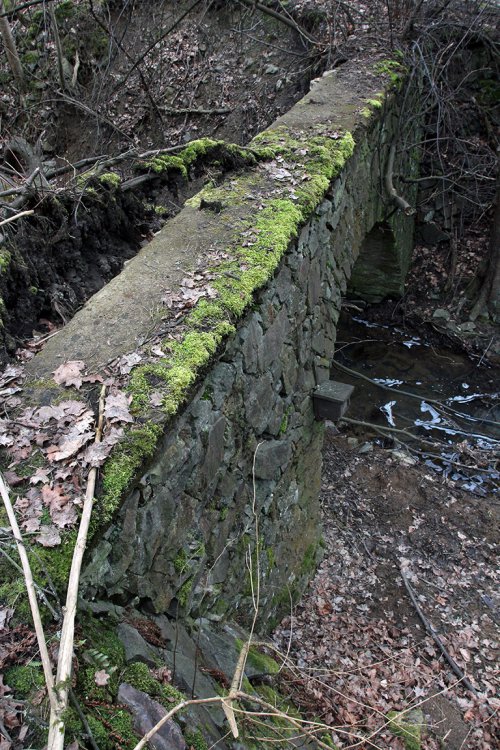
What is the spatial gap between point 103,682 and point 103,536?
1.50 ft

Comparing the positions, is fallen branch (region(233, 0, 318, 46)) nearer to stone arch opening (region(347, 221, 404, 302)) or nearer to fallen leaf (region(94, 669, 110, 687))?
stone arch opening (region(347, 221, 404, 302))

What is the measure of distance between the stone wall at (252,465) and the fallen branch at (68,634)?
0.15 m

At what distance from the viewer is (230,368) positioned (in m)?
2.63

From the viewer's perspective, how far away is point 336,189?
4086 millimetres

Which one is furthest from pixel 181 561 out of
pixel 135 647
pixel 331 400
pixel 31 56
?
pixel 31 56

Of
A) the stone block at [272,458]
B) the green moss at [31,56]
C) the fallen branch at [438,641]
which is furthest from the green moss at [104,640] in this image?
the green moss at [31,56]

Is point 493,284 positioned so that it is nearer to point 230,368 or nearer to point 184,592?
point 230,368

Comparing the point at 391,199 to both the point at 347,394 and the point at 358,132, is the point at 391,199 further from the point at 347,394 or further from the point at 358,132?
the point at 347,394

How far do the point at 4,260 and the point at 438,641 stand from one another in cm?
403

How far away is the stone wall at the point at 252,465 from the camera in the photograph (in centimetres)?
210

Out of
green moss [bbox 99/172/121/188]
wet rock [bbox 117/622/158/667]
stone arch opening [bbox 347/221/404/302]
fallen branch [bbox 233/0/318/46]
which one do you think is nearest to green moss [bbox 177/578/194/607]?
wet rock [bbox 117/622/158/667]

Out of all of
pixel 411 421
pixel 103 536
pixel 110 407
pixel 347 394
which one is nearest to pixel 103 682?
pixel 103 536

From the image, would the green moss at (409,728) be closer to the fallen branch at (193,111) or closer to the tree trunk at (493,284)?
the tree trunk at (493,284)

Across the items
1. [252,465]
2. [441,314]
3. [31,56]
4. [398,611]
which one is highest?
[31,56]
